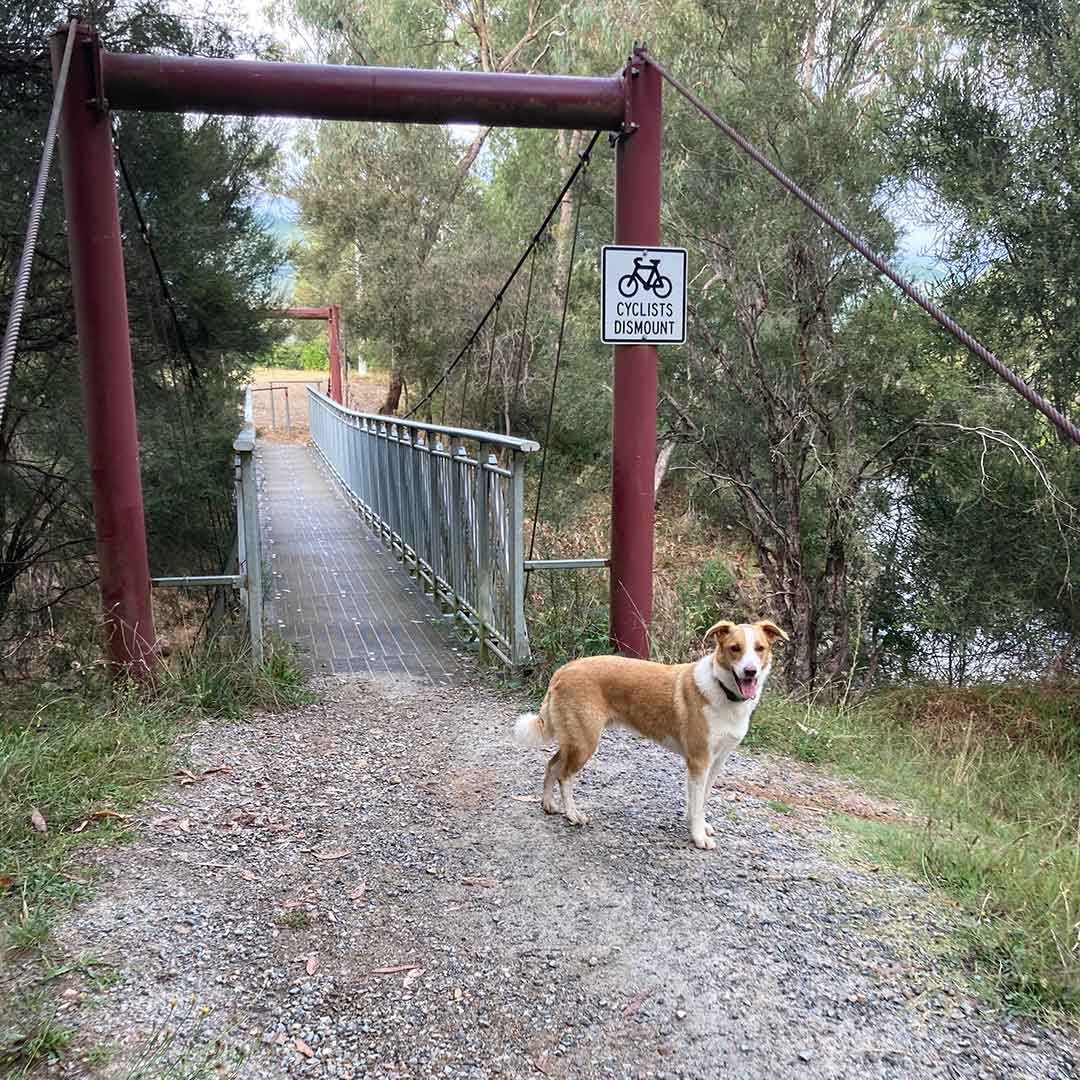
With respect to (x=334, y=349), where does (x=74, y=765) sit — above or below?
below

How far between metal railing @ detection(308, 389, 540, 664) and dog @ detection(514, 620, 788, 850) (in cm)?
156

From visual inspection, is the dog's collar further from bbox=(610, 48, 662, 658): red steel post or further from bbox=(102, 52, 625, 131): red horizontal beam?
bbox=(102, 52, 625, 131): red horizontal beam

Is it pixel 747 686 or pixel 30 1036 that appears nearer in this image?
pixel 30 1036

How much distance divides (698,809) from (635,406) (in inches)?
92.6

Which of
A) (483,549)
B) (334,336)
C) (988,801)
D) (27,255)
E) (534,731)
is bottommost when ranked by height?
(988,801)

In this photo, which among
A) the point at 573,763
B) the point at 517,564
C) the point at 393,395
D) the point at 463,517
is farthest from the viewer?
the point at 393,395

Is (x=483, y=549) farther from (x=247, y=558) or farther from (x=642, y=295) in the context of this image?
(x=642, y=295)

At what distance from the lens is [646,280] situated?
4.86 meters

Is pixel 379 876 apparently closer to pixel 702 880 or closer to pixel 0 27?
pixel 702 880

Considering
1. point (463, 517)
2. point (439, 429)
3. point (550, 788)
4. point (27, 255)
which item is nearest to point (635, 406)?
point (463, 517)

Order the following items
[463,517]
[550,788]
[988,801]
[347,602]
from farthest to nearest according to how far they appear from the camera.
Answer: [347,602] → [463,517] → [988,801] → [550,788]

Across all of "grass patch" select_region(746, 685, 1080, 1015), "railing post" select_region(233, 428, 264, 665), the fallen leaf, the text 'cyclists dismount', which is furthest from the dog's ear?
"railing post" select_region(233, 428, 264, 665)

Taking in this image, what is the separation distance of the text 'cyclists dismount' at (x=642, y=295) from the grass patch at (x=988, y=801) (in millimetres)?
2003

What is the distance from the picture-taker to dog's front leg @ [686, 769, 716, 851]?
326 cm
